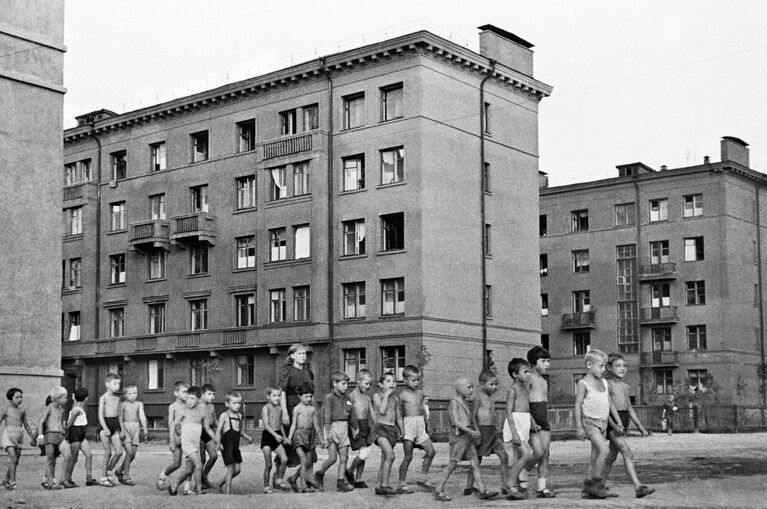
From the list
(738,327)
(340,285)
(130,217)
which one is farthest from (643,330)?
(130,217)

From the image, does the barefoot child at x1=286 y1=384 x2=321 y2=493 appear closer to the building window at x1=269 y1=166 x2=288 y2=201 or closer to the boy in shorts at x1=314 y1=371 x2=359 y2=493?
the boy in shorts at x1=314 y1=371 x2=359 y2=493

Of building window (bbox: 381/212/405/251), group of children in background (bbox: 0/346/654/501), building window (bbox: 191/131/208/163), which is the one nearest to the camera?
group of children in background (bbox: 0/346/654/501)

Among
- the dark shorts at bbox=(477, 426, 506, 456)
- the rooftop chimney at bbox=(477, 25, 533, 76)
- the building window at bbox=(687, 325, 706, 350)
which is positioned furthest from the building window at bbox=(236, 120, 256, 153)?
the dark shorts at bbox=(477, 426, 506, 456)

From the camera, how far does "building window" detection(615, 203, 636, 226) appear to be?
73.0m

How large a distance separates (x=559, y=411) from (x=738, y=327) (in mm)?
24604

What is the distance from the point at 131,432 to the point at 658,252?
186 feet

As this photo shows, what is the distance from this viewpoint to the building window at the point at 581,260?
246 ft

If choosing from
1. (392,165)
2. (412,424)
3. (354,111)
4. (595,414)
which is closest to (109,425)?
(412,424)

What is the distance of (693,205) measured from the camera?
7025 cm

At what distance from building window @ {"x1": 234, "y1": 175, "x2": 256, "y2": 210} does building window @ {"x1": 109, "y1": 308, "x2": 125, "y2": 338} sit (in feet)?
34.4

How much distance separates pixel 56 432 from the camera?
18.7 m

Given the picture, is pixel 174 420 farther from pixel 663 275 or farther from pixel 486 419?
pixel 663 275

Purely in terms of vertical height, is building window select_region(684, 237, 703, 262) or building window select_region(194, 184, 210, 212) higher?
building window select_region(194, 184, 210, 212)

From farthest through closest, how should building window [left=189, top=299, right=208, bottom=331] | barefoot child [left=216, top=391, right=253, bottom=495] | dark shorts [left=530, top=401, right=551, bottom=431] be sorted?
1. building window [left=189, top=299, right=208, bottom=331]
2. barefoot child [left=216, top=391, right=253, bottom=495]
3. dark shorts [left=530, top=401, right=551, bottom=431]
